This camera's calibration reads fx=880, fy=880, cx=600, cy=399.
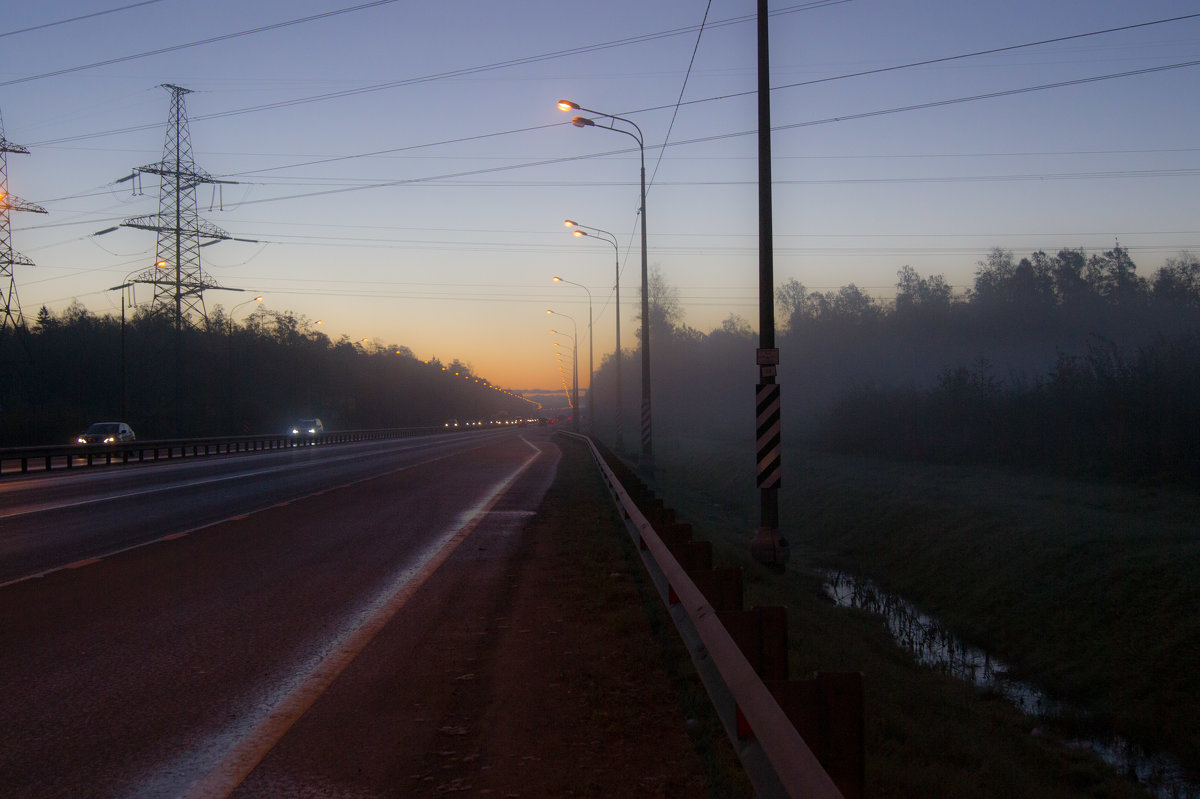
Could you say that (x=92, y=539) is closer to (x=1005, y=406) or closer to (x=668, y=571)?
(x=668, y=571)

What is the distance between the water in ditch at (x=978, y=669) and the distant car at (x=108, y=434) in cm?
4008

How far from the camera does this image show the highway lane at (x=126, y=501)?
40.9ft

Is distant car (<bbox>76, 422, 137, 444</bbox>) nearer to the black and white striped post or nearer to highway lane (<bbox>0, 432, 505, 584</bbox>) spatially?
highway lane (<bbox>0, 432, 505, 584</bbox>)

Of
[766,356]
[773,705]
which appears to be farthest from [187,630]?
[766,356]

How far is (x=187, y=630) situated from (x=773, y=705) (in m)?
6.05

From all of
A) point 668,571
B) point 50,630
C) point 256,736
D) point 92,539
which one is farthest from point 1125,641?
point 92,539

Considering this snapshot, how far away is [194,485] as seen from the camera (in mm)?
23938

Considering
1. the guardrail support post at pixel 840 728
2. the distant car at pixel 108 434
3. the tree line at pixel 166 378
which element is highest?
the tree line at pixel 166 378

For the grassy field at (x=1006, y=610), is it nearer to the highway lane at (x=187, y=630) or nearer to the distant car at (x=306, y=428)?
the highway lane at (x=187, y=630)

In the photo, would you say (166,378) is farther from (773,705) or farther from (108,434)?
(773,705)

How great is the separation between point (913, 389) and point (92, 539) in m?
32.6

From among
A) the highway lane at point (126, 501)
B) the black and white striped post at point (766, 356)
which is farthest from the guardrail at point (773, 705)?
the highway lane at point (126, 501)

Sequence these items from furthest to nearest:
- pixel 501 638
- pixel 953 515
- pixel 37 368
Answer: pixel 37 368, pixel 953 515, pixel 501 638

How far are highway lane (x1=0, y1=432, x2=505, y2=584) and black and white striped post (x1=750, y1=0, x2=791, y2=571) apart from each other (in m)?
9.01
